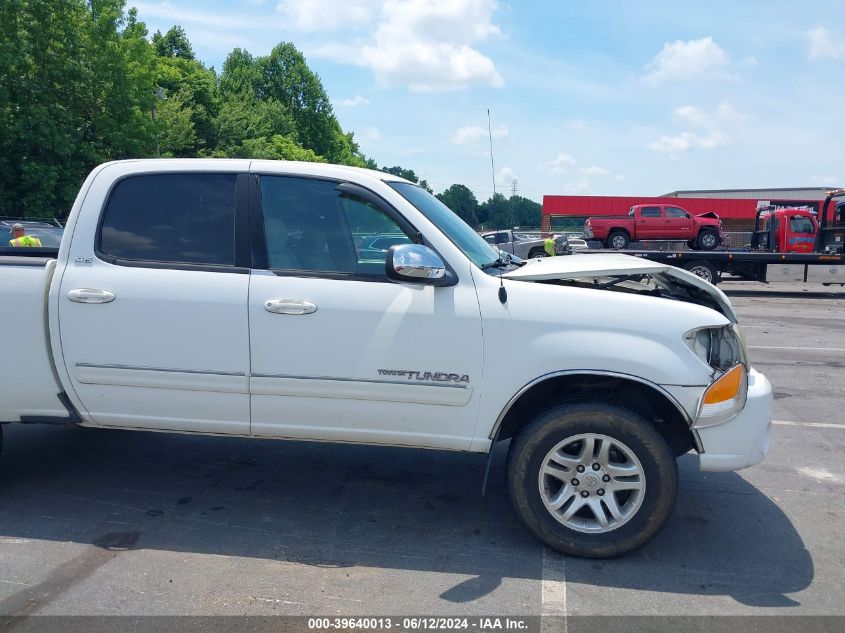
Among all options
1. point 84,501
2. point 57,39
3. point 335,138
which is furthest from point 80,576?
point 335,138

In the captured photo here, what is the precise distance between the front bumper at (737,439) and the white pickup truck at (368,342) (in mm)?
10

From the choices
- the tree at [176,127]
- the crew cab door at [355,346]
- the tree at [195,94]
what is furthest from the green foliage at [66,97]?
the crew cab door at [355,346]

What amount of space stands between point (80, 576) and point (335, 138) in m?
80.9

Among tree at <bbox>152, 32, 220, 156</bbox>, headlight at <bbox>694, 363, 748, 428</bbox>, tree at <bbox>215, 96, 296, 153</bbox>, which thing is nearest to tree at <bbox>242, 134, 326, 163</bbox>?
tree at <bbox>215, 96, 296, 153</bbox>

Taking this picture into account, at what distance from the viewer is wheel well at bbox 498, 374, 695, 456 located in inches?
152

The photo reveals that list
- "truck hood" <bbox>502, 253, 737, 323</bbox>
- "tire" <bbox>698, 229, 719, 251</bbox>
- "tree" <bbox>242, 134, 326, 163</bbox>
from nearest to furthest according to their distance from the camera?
"truck hood" <bbox>502, 253, 737, 323</bbox>, "tire" <bbox>698, 229, 719, 251</bbox>, "tree" <bbox>242, 134, 326, 163</bbox>

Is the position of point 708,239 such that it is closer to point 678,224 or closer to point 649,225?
point 678,224

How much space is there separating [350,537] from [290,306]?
134 cm

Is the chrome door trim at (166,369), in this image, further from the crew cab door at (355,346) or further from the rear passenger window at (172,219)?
the rear passenger window at (172,219)

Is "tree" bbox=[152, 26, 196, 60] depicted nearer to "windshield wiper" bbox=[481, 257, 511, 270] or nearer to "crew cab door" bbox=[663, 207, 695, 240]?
"crew cab door" bbox=[663, 207, 695, 240]

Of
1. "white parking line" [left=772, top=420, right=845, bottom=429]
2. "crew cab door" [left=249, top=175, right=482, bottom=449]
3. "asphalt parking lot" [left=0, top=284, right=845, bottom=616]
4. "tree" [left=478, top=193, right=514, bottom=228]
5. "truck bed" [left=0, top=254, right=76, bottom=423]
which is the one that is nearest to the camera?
"asphalt parking lot" [left=0, top=284, right=845, bottom=616]

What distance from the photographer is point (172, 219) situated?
13.9ft

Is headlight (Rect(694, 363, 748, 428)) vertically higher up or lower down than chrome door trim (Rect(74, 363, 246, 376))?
lower down

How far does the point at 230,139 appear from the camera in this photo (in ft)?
165
